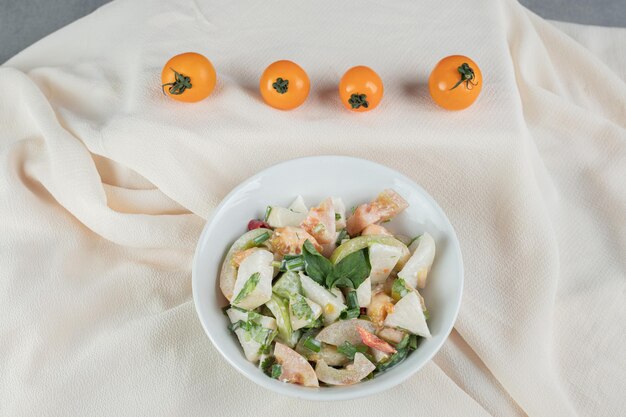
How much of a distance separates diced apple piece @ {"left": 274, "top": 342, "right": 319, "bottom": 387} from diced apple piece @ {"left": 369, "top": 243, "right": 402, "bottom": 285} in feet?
0.71

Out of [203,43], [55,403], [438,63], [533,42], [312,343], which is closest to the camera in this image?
[312,343]

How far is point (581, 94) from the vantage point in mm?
1826

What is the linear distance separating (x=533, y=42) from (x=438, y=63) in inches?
14.9

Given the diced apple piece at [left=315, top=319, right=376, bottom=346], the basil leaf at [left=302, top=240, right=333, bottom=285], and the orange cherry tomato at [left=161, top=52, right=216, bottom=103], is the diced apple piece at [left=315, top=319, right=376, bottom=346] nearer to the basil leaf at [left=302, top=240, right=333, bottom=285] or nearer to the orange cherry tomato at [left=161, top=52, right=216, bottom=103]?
the basil leaf at [left=302, top=240, right=333, bottom=285]

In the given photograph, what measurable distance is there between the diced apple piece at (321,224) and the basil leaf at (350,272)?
0.07 meters

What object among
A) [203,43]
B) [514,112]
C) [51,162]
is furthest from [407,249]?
[51,162]

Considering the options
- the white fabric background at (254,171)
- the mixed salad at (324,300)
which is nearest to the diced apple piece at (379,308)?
the mixed salad at (324,300)

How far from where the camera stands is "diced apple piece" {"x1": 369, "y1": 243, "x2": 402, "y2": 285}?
51.1 inches

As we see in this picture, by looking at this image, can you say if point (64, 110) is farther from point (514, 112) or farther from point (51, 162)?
point (514, 112)

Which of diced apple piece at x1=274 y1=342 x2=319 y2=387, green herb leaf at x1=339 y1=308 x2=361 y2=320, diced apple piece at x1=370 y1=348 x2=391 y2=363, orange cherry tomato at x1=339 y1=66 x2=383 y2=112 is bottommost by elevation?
diced apple piece at x1=274 y1=342 x2=319 y2=387

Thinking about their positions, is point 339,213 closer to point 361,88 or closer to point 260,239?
point 260,239

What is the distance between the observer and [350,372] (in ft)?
4.04

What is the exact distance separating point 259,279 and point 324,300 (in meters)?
0.13

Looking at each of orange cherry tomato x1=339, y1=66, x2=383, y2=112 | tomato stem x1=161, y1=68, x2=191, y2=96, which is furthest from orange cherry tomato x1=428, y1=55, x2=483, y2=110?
tomato stem x1=161, y1=68, x2=191, y2=96
